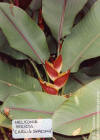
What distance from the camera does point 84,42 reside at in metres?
0.77

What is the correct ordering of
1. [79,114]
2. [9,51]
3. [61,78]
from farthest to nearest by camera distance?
[9,51], [61,78], [79,114]

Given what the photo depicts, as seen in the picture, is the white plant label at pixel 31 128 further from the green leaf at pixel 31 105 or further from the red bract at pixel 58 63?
the red bract at pixel 58 63

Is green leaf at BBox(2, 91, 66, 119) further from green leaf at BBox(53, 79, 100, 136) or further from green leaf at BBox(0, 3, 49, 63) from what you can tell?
green leaf at BBox(0, 3, 49, 63)

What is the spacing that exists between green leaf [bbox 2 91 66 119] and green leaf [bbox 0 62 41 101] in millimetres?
129

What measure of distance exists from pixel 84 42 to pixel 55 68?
5.3 inches

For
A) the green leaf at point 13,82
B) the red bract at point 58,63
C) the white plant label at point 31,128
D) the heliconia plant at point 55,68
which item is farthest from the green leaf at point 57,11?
the white plant label at point 31,128

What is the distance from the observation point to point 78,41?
79 cm

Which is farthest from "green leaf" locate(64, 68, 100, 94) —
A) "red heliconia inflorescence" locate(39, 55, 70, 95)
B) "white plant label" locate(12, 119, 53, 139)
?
"white plant label" locate(12, 119, 53, 139)

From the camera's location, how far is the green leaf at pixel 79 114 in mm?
602

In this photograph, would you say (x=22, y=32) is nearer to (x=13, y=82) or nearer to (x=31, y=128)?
(x=13, y=82)

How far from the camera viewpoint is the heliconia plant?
627mm

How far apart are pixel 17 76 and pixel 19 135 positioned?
0.23 m

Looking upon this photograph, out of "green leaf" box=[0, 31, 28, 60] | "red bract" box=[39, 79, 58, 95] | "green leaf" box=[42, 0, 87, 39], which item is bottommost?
"red bract" box=[39, 79, 58, 95]

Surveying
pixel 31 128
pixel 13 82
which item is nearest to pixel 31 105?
pixel 31 128
